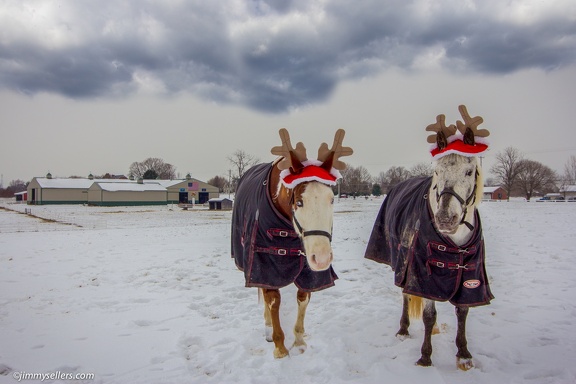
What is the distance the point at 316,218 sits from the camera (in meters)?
3.11

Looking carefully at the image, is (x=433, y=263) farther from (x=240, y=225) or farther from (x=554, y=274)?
(x=554, y=274)

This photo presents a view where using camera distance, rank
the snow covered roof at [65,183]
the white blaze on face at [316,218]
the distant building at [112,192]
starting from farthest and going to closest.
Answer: the snow covered roof at [65,183] → the distant building at [112,192] → the white blaze on face at [316,218]

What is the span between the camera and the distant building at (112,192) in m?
50.9

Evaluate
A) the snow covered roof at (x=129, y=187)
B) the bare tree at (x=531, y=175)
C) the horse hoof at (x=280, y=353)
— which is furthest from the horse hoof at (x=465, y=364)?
the bare tree at (x=531, y=175)

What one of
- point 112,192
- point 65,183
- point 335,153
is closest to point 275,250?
point 335,153

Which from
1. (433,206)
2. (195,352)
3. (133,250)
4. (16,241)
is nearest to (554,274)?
(433,206)

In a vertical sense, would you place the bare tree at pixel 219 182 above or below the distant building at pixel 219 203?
above

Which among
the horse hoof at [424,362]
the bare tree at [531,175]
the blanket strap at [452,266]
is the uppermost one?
the bare tree at [531,175]

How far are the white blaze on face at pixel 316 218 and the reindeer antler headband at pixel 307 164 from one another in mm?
99

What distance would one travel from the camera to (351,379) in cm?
335

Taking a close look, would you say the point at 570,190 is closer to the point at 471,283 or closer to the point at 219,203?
the point at 219,203

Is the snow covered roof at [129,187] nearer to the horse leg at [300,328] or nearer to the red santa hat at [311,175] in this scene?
the horse leg at [300,328]

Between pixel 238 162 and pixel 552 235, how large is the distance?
52.7 m

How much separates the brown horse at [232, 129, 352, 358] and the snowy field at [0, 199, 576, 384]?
0.58 m
